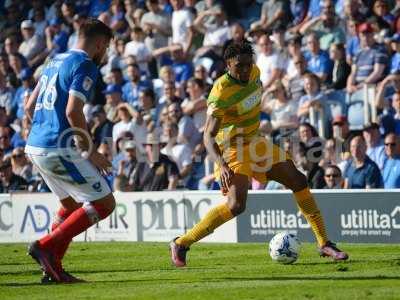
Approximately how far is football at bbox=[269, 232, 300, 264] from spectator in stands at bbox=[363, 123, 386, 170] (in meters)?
4.76

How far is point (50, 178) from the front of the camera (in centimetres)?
1005

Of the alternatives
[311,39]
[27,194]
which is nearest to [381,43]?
[311,39]

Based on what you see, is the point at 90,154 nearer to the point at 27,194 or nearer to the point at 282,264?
the point at 282,264

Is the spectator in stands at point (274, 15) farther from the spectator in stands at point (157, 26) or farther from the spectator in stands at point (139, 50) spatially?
the spectator in stands at point (139, 50)

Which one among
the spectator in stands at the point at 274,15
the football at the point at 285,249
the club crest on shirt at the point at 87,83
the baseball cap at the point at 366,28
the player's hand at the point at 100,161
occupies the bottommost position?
the football at the point at 285,249

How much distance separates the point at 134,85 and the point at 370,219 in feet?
25.9

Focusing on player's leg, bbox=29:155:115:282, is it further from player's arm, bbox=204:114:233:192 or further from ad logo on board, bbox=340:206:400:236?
ad logo on board, bbox=340:206:400:236

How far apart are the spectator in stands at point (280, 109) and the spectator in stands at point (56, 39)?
7549 millimetres

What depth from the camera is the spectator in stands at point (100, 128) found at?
1992 cm

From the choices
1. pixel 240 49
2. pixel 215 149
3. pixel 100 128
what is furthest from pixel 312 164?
pixel 100 128

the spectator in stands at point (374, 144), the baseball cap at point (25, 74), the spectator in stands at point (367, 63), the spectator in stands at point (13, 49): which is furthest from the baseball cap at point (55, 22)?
the spectator in stands at point (374, 144)

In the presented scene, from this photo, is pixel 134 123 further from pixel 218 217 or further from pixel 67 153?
pixel 67 153

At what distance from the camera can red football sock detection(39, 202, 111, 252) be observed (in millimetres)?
9773

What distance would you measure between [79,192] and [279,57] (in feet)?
30.9
